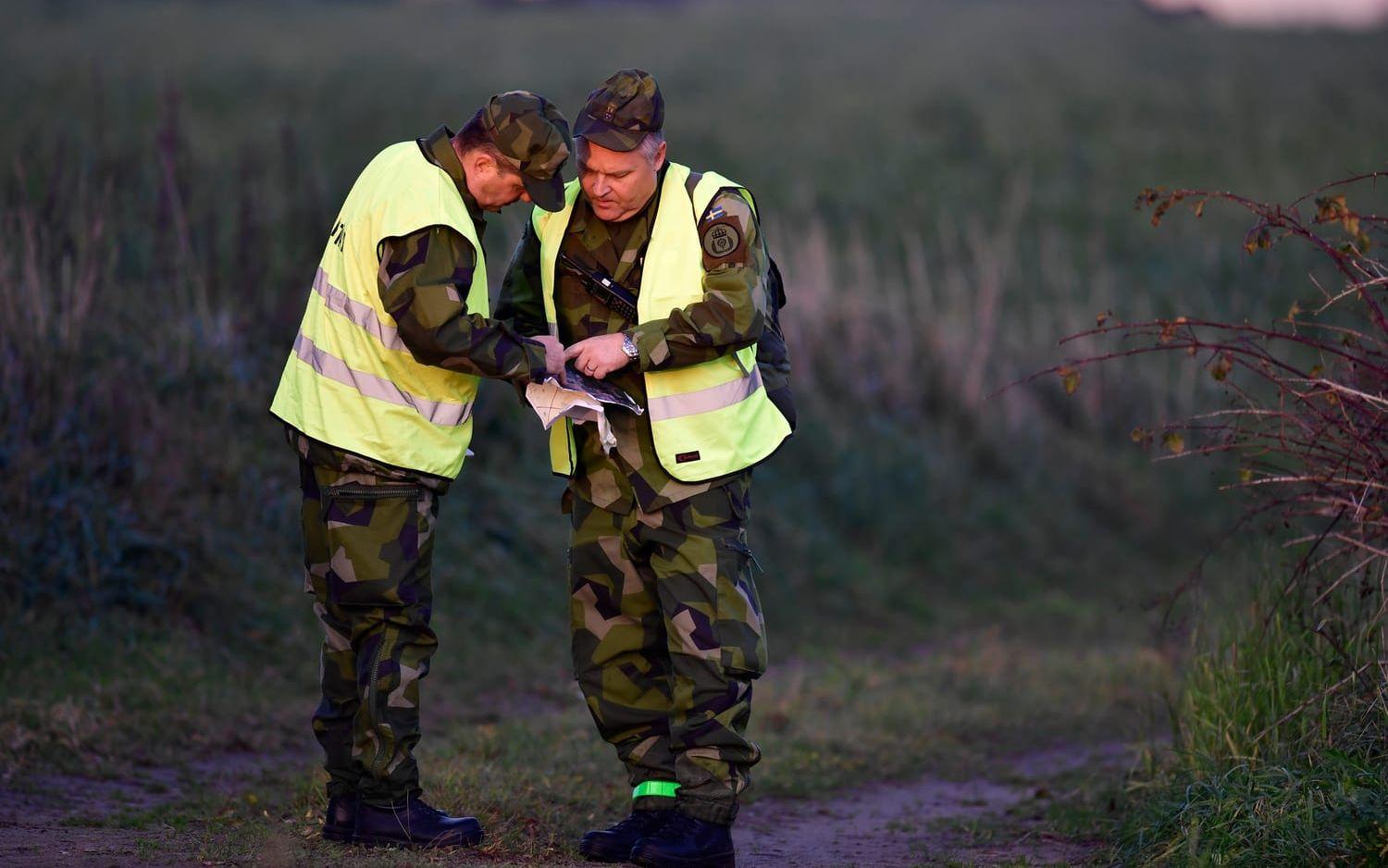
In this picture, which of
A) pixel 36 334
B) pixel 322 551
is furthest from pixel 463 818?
pixel 36 334

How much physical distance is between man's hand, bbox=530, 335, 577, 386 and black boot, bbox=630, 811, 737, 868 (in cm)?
141

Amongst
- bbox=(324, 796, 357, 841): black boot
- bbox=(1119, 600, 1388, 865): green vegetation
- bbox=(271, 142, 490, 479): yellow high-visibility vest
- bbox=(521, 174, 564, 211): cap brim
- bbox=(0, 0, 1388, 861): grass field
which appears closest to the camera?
bbox=(1119, 600, 1388, 865): green vegetation

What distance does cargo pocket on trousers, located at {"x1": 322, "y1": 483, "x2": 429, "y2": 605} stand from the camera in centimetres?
432

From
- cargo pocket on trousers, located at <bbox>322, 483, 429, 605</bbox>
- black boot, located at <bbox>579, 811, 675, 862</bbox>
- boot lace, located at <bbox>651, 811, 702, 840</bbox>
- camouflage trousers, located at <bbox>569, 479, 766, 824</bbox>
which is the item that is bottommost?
black boot, located at <bbox>579, 811, 675, 862</bbox>

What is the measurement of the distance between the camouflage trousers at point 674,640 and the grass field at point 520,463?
56cm

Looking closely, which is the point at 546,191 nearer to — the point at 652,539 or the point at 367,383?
the point at 367,383

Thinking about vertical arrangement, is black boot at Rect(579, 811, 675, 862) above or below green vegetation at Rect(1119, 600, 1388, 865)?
below

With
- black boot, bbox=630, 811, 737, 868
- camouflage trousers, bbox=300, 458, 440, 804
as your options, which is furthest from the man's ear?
black boot, bbox=630, 811, 737, 868

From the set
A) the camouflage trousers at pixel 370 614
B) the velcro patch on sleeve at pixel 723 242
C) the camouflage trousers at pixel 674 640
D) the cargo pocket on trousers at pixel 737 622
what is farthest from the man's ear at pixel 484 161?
the cargo pocket on trousers at pixel 737 622

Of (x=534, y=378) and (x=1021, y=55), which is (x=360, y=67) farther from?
(x=534, y=378)

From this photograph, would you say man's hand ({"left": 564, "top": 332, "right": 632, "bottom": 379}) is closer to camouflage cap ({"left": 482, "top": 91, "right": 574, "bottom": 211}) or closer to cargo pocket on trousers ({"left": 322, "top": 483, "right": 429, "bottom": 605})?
camouflage cap ({"left": 482, "top": 91, "right": 574, "bottom": 211})

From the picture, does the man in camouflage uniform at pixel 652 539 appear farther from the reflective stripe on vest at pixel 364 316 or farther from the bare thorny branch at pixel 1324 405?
the bare thorny branch at pixel 1324 405

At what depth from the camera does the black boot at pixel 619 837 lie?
453 cm

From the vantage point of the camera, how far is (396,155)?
4.36 m
